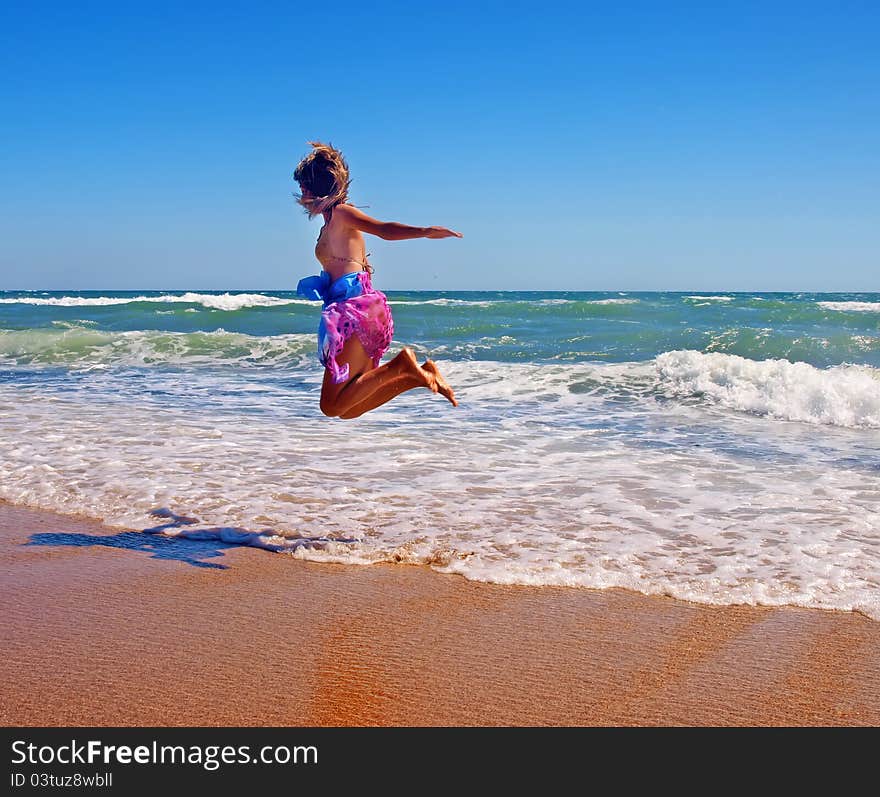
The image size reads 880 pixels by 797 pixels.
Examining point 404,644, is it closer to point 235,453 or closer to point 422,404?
point 235,453

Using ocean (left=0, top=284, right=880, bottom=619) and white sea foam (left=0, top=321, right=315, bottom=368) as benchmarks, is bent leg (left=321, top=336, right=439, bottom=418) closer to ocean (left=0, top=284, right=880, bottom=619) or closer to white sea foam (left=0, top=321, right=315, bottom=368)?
ocean (left=0, top=284, right=880, bottom=619)

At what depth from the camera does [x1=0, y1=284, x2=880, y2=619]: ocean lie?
4.41 meters

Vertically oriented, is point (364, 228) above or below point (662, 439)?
above

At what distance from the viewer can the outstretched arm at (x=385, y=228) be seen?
14.6ft

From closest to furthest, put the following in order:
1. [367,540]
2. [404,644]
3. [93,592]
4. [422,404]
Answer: [404,644]
[93,592]
[367,540]
[422,404]

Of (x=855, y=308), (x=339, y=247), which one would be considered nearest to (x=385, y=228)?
(x=339, y=247)

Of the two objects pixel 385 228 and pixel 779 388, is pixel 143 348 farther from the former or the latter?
pixel 385 228

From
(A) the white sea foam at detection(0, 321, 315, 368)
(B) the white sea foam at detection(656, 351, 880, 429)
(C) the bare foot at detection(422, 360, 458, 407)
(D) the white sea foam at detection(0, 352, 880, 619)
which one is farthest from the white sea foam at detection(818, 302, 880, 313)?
(C) the bare foot at detection(422, 360, 458, 407)

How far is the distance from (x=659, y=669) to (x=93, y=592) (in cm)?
240

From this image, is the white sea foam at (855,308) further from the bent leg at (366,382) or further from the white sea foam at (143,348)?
the bent leg at (366,382)

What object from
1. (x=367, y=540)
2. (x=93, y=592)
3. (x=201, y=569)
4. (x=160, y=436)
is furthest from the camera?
(x=160, y=436)

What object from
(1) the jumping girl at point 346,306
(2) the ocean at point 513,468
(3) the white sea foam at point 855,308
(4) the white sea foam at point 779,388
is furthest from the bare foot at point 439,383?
(3) the white sea foam at point 855,308
